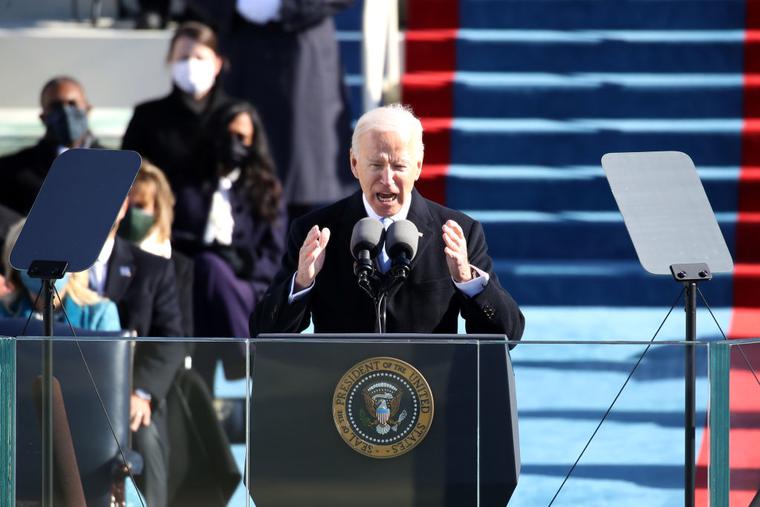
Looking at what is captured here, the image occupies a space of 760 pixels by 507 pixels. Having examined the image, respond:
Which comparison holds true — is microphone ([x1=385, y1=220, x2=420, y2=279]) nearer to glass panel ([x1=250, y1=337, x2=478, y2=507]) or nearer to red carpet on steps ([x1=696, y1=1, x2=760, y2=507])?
glass panel ([x1=250, y1=337, x2=478, y2=507])

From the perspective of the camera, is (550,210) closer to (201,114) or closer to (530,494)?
(201,114)

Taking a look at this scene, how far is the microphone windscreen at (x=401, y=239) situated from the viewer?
11.5 ft

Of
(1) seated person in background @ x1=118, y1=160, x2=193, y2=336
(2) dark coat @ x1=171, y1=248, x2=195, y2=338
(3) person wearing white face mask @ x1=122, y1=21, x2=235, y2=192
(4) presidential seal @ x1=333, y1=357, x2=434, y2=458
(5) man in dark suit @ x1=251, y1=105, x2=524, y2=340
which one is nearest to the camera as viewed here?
(4) presidential seal @ x1=333, y1=357, x2=434, y2=458

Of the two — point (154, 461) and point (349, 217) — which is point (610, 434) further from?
point (154, 461)

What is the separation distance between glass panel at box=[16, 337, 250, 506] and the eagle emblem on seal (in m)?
0.29

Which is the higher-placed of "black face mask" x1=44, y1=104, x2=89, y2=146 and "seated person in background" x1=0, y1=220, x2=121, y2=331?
"black face mask" x1=44, y1=104, x2=89, y2=146

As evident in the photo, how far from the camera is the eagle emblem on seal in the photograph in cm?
345

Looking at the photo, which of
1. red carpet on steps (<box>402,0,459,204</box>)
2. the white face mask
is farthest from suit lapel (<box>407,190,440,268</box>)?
red carpet on steps (<box>402,0,459,204</box>)

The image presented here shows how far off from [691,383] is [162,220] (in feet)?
10.4

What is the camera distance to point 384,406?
3.46 m

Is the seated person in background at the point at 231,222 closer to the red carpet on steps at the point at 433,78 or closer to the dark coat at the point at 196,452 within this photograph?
the red carpet on steps at the point at 433,78

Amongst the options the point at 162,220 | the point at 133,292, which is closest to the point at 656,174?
the point at 133,292

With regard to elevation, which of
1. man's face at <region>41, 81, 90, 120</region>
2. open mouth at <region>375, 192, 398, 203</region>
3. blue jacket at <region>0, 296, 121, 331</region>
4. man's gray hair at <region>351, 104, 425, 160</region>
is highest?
man's face at <region>41, 81, 90, 120</region>

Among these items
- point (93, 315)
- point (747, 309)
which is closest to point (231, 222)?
point (93, 315)
